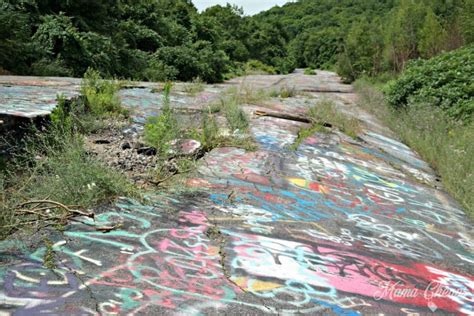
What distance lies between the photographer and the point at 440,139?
941 centimetres

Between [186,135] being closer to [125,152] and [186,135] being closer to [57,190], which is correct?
[125,152]

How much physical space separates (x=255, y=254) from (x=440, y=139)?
745 cm

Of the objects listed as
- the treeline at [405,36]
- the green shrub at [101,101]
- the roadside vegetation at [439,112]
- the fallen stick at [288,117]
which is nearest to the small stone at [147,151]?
the green shrub at [101,101]

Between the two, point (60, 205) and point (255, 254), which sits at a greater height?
point (60, 205)

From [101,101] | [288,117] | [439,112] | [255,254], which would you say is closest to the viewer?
[255,254]

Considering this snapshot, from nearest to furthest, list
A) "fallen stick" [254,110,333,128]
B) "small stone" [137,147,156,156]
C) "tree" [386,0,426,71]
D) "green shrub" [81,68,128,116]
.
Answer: "small stone" [137,147,156,156]
"green shrub" [81,68,128,116]
"fallen stick" [254,110,333,128]
"tree" [386,0,426,71]

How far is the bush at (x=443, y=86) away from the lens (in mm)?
11398

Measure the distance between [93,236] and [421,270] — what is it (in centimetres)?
252

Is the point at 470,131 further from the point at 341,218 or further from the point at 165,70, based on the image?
the point at 165,70

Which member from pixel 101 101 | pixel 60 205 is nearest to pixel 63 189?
pixel 60 205

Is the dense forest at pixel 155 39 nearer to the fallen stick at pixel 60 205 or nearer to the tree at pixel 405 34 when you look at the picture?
the tree at pixel 405 34

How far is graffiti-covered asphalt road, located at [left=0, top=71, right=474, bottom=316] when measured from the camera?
8.15 ft

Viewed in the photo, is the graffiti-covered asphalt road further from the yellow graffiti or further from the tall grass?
the tall grass

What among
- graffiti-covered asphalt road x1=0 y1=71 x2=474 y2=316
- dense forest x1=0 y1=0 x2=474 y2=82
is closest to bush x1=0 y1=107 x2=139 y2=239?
graffiti-covered asphalt road x1=0 y1=71 x2=474 y2=316
